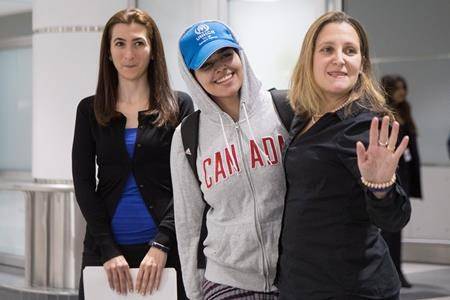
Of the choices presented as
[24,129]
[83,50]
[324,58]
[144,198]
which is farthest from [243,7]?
[24,129]

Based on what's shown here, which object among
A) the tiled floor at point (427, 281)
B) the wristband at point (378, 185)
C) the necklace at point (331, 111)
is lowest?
the tiled floor at point (427, 281)

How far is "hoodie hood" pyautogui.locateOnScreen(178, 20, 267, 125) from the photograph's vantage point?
6.59ft

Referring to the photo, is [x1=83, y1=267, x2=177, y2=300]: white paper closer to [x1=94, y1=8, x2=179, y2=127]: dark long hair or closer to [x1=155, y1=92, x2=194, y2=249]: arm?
[x1=155, y1=92, x2=194, y2=249]: arm

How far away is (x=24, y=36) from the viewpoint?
7.52m

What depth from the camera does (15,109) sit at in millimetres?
7738

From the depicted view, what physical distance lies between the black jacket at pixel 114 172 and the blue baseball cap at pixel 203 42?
51 centimetres

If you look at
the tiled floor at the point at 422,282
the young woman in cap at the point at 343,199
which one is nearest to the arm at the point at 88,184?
the young woman in cap at the point at 343,199

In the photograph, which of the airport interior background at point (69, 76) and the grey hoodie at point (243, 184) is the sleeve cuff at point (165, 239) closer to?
the grey hoodie at point (243, 184)

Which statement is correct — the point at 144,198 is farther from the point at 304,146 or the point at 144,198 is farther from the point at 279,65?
the point at 279,65

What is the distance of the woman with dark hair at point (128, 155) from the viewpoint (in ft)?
8.06

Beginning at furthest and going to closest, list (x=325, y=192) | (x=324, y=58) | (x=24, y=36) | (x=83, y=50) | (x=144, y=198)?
(x=24, y=36) → (x=83, y=50) → (x=144, y=198) → (x=324, y=58) → (x=325, y=192)

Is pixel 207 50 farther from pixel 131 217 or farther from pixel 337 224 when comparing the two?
pixel 131 217

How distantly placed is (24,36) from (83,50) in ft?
10.2

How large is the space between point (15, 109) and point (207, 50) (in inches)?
246
